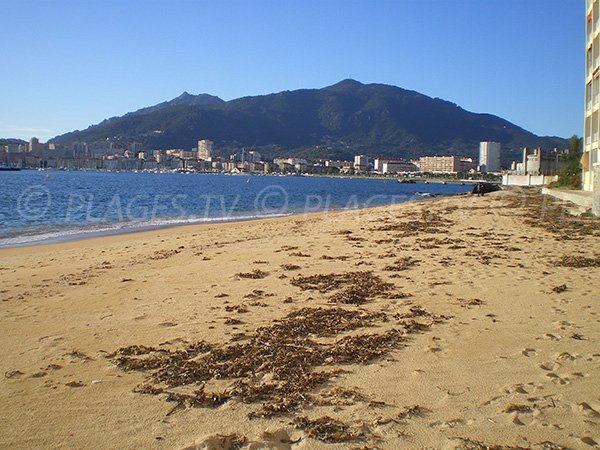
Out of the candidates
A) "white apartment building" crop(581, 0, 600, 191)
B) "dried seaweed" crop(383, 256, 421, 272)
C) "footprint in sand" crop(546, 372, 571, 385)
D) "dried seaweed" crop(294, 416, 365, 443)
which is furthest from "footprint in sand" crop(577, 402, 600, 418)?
"white apartment building" crop(581, 0, 600, 191)

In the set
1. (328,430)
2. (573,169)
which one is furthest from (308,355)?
(573,169)

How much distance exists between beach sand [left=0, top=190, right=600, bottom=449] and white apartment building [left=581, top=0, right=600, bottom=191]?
26.6 m

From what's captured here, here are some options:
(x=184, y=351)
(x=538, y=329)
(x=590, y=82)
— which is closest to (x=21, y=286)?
(x=184, y=351)

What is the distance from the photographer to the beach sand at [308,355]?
3.50 m

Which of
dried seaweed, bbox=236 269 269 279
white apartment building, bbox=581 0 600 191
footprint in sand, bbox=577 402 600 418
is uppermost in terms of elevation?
white apartment building, bbox=581 0 600 191

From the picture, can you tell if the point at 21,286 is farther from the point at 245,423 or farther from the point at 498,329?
the point at 498,329

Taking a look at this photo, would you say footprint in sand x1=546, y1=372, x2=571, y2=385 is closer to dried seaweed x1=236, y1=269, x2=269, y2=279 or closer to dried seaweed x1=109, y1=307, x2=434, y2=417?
dried seaweed x1=109, y1=307, x2=434, y2=417

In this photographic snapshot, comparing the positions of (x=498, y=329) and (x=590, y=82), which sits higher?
(x=590, y=82)

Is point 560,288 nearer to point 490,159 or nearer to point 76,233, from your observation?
point 76,233

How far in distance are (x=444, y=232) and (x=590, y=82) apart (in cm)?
2754

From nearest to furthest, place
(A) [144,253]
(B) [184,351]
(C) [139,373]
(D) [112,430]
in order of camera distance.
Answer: (D) [112,430] < (C) [139,373] < (B) [184,351] < (A) [144,253]

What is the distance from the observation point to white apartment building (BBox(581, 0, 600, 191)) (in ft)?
106

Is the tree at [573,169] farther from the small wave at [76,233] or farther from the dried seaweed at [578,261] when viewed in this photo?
the dried seaweed at [578,261]

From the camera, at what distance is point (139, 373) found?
4492 mm
